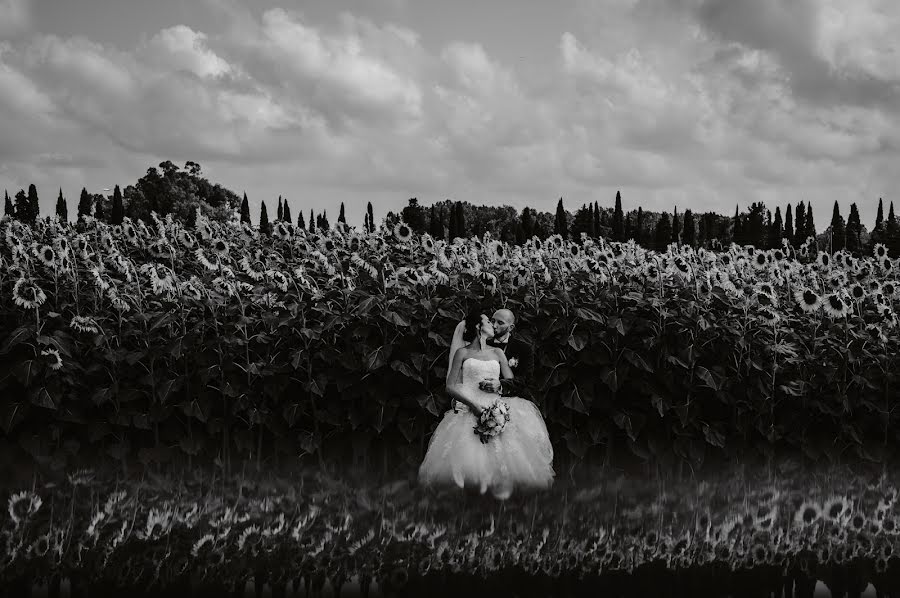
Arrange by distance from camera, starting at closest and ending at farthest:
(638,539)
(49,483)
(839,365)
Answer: (638,539) < (49,483) < (839,365)

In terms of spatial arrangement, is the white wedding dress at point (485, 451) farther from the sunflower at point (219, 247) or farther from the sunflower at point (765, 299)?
the sunflower at point (219, 247)

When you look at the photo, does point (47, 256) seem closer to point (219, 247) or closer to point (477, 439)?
point (219, 247)

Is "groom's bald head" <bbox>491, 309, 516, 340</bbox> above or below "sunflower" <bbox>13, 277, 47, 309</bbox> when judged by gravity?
below

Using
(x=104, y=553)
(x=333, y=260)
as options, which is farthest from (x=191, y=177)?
(x=104, y=553)

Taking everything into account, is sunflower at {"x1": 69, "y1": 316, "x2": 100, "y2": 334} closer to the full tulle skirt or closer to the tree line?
the full tulle skirt

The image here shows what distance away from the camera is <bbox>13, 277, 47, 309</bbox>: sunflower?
25.6 ft

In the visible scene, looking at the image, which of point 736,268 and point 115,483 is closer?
point 115,483

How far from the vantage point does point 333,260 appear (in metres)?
10.4

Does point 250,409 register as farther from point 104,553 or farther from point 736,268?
point 736,268

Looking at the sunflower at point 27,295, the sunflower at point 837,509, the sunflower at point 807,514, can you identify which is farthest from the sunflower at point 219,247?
the sunflower at point 837,509

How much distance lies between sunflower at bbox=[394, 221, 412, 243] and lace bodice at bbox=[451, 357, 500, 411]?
3750 millimetres

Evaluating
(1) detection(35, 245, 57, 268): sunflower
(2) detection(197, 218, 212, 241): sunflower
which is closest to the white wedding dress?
(1) detection(35, 245, 57, 268): sunflower

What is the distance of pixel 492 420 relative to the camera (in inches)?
254

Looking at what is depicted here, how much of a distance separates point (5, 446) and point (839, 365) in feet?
26.5
